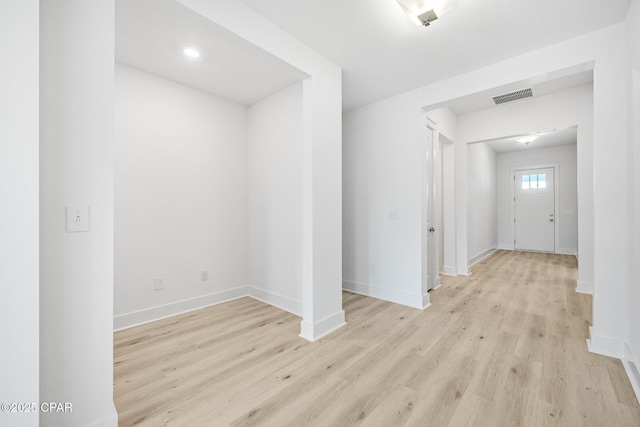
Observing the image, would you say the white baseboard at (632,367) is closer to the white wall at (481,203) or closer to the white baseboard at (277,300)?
the white baseboard at (277,300)

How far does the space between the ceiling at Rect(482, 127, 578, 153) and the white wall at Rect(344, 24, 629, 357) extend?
2.50 meters

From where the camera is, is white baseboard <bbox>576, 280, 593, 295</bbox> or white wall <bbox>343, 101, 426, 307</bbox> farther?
white baseboard <bbox>576, 280, 593, 295</bbox>

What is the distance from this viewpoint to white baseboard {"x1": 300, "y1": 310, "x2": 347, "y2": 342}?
8.16 ft

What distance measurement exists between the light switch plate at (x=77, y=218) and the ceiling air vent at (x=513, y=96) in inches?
195

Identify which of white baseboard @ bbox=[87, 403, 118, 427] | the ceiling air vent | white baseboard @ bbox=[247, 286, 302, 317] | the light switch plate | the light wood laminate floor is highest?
the ceiling air vent

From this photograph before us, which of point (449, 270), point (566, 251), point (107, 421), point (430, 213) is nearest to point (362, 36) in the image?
point (430, 213)

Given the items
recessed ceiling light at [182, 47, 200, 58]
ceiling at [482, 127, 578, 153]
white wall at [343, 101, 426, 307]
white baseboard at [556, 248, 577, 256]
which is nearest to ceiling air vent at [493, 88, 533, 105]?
white wall at [343, 101, 426, 307]

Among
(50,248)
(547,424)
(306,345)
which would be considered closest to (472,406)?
(547,424)

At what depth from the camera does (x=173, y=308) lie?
310cm

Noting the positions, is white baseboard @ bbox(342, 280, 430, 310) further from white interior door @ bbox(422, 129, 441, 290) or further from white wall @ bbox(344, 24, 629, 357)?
white interior door @ bbox(422, 129, 441, 290)

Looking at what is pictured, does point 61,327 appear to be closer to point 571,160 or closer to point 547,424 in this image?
point 547,424
